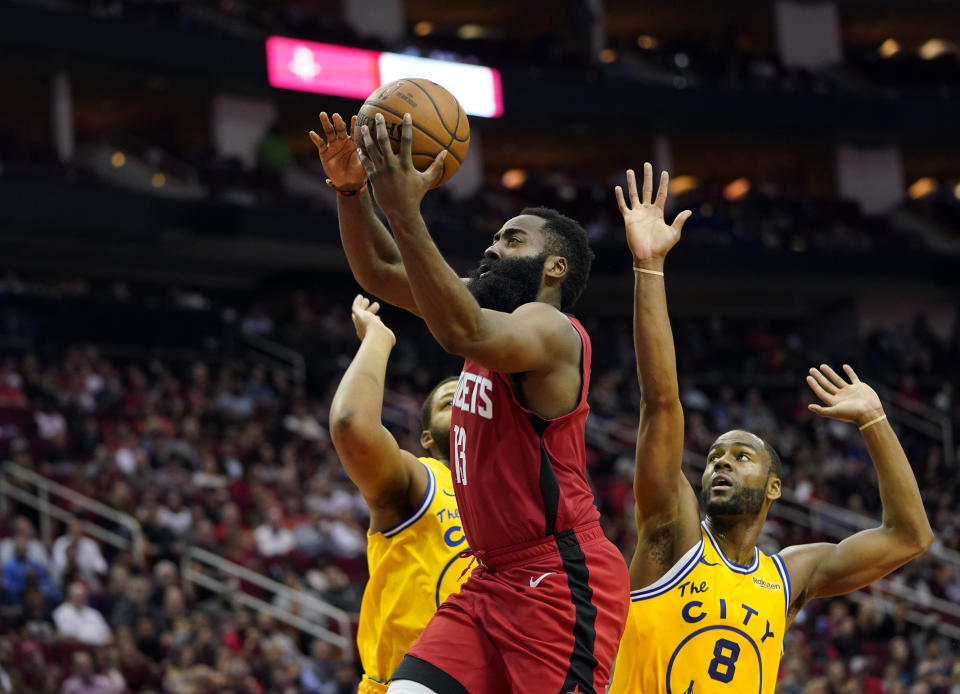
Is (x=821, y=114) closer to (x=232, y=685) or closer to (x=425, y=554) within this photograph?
(x=232, y=685)

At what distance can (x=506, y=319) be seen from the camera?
3.86 metres

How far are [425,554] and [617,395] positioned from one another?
16.5 meters

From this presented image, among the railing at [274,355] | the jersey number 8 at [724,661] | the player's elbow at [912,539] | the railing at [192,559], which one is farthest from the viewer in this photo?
the railing at [274,355]

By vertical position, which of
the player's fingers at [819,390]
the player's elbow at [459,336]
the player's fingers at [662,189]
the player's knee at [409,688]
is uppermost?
the player's fingers at [662,189]

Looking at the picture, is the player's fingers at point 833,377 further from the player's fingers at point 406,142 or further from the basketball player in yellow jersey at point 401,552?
the player's fingers at point 406,142

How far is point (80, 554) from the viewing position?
11.9m

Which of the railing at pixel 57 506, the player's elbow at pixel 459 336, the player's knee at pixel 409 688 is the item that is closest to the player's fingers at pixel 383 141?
the player's elbow at pixel 459 336

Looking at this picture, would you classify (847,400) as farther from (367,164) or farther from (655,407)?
(367,164)

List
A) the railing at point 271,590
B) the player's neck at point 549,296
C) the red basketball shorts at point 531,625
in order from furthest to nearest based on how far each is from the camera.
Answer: the railing at point 271,590 < the player's neck at point 549,296 < the red basketball shorts at point 531,625

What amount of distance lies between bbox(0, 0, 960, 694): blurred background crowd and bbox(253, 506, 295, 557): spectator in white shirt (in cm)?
3

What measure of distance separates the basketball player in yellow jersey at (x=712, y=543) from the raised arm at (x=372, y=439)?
33.2 inches

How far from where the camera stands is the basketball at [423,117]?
4.16 meters

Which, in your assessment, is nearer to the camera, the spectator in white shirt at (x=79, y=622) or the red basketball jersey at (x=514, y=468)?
the red basketball jersey at (x=514, y=468)

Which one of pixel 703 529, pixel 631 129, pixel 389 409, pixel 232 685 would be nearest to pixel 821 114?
pixel 631 129
